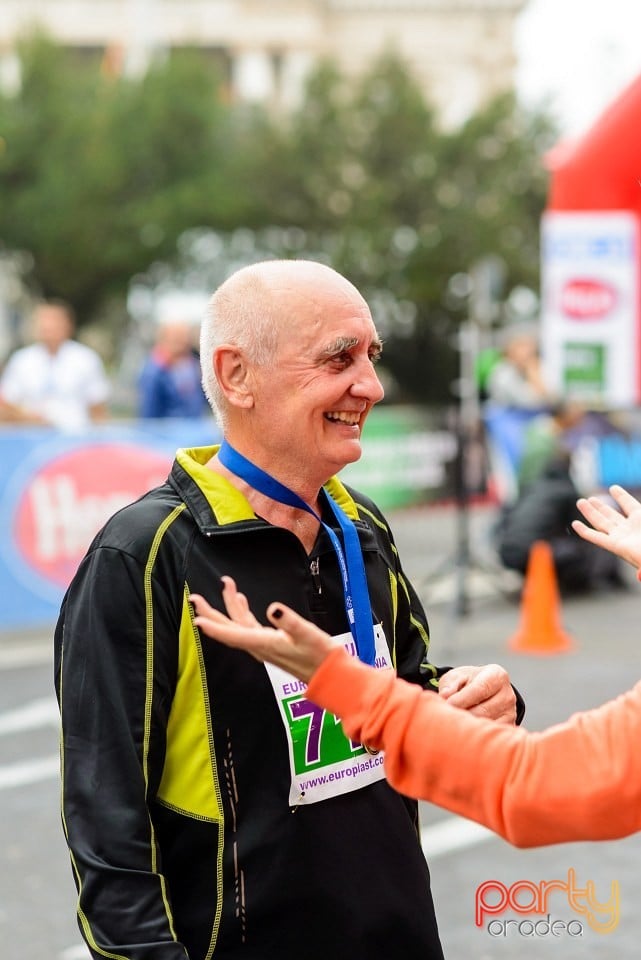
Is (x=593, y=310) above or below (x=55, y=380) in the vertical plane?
above

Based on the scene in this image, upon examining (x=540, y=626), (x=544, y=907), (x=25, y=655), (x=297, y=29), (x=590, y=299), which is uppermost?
(x=297, y=29)

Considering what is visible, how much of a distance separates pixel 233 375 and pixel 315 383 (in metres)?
0.15

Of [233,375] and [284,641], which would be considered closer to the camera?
[284,641]

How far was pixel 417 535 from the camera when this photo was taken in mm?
12367

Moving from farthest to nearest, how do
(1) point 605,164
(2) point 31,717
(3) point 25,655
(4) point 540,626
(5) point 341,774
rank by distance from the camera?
(3) point 25,655 < (4) point 540,626 < (1) point 605,164 < (2) point 31,717 < (5) point 341,774

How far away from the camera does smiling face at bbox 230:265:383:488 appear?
2.01 meters

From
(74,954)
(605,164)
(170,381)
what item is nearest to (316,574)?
(74,954)

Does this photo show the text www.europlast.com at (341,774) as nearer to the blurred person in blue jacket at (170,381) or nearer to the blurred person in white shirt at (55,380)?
the blurred person in white shirt at (55,380)

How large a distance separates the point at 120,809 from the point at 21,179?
37.7 m

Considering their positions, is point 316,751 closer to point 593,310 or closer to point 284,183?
point 593,310

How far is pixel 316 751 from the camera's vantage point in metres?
2.01

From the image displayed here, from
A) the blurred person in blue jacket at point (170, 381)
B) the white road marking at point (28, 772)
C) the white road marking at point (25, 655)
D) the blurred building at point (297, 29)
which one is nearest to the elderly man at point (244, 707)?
the white road marking at point (28, 772)

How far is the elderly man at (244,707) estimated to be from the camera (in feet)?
6.23

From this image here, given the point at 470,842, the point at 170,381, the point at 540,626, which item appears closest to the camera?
the point at 470,842
